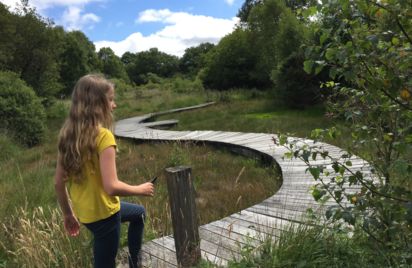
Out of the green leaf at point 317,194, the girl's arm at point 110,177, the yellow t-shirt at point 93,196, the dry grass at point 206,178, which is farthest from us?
the dry grass at point 206,178

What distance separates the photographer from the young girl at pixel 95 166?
2.30 m

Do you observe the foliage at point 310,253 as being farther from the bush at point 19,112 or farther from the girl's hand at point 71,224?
the bush at point 19,112

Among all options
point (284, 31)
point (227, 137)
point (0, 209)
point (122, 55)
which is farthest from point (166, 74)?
point (0, 209)

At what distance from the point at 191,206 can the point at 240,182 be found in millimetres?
3807

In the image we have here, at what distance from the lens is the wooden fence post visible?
260cm

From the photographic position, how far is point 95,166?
239 cm

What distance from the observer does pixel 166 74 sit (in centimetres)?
8438

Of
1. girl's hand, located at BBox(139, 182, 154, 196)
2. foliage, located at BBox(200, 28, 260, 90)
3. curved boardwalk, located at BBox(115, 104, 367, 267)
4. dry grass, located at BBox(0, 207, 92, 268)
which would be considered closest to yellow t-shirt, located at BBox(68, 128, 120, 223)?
girl's hand, located at BBox(139, 182, 154, 196)

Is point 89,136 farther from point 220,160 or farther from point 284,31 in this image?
point 284,31

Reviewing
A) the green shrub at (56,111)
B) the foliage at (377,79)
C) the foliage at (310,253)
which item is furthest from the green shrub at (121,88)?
the foliage at (377,79)

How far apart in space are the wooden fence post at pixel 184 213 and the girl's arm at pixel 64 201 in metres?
0.65

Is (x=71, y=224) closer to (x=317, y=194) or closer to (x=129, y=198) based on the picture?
(x=317, y=194)

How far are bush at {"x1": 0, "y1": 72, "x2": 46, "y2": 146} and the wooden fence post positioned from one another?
36.2 feet

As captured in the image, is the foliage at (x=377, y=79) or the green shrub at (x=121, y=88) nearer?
the foliage at (x=377, y=79)
